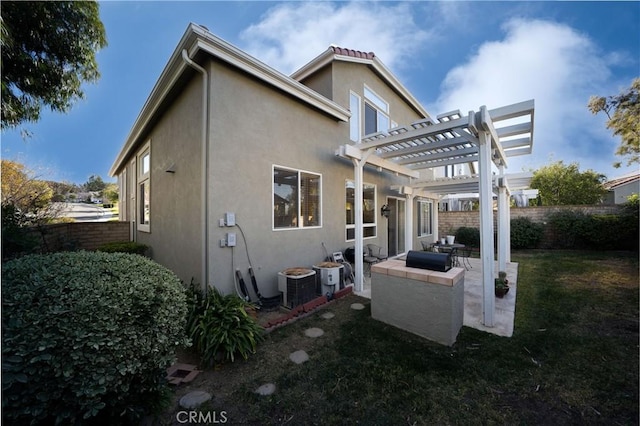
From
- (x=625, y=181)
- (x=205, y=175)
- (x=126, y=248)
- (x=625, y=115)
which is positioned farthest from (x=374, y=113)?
(x=625, y=181)

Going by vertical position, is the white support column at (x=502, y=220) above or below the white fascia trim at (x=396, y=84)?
below

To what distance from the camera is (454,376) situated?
294cm

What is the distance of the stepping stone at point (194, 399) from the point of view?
253 cm

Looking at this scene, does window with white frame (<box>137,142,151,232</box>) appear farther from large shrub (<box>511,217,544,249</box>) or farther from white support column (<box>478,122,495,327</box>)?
large shrub (<box>511,217,544,249</box>)

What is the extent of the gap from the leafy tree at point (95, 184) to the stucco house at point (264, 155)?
41201 millimetres

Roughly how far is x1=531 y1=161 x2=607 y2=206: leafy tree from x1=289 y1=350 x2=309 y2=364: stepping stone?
19846 millimetres

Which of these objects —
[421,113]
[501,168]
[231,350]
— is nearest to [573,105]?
[421,113]

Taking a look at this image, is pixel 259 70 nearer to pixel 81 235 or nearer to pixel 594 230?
pixel 81 235

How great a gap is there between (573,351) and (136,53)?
485 inches

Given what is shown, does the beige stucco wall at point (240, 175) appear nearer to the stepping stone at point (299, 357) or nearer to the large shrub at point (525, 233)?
the stepping stone at point (299, 357)

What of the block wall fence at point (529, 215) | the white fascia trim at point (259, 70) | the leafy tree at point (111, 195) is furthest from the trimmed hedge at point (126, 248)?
the leafy tree at point (111, 195)

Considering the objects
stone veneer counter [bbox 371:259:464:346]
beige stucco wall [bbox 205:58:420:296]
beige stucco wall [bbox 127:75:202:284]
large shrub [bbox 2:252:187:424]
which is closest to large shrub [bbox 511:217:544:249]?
beige stucco wall [bbox 205:58:420:296]

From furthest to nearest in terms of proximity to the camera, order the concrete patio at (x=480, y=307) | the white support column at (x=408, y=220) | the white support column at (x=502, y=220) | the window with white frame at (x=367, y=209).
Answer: the white support column at (x=408, y=220) < the window with white frame at (x=367, y=209) < the white support column at (x=502, y=220) < the concrete patio at (x=480, y=307)

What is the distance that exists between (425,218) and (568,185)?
13354 mm
